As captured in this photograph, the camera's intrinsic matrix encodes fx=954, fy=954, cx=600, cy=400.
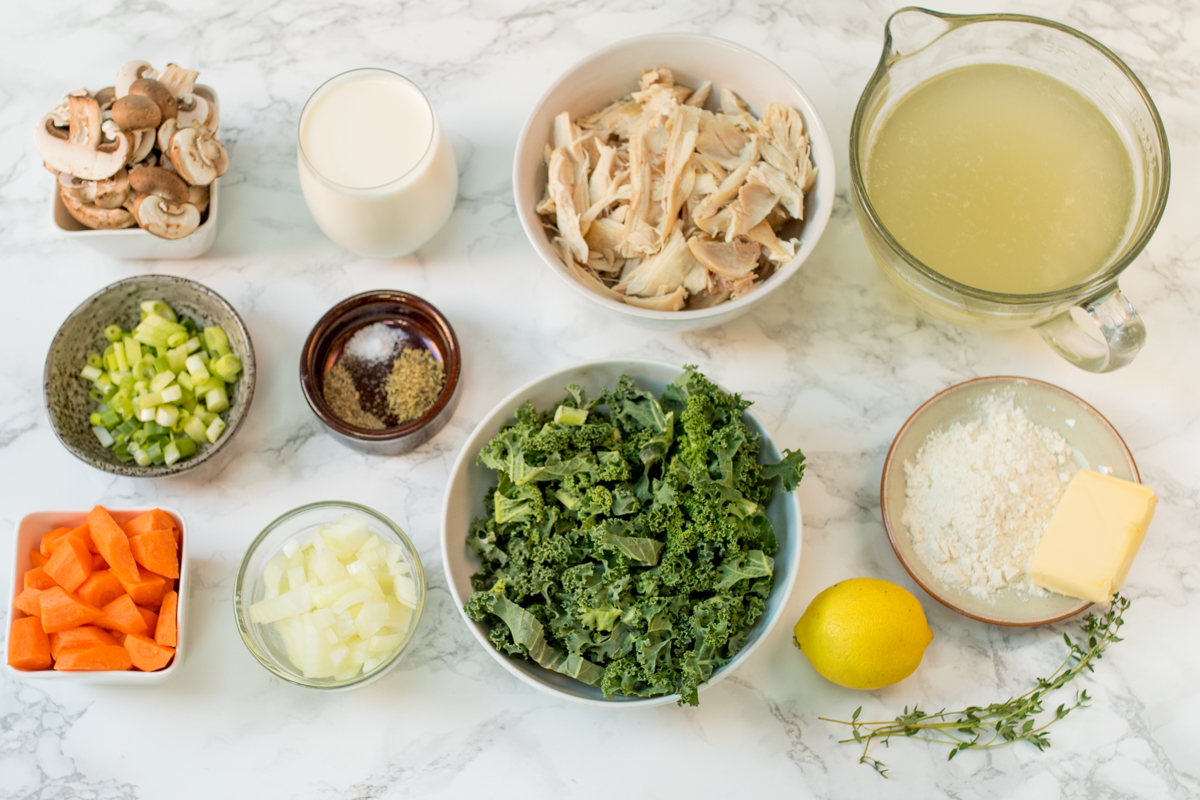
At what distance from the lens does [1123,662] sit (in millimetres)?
1609

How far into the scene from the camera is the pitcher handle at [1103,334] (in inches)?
56.4

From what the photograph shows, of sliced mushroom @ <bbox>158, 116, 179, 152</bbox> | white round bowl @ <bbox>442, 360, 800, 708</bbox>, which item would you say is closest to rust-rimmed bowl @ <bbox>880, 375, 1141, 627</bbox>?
white round bowl @ <bbox>442, 360, 800, 708</bbox>

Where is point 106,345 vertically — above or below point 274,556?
above

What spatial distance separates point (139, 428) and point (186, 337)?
17 cm

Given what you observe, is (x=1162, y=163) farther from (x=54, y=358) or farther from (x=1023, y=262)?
(x=54, y=358)

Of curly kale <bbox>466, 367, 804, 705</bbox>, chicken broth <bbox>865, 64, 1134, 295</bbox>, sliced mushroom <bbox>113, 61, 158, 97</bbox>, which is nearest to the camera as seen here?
curly kale <bbox>466, 367, 804, 705</bbox>

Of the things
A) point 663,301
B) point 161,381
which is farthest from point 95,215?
point 663,301

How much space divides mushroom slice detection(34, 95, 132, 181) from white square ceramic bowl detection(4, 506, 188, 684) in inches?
21.9

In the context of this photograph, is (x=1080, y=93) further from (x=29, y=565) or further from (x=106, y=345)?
(x=29, y=565)

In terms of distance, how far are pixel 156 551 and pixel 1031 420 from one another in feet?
4.79

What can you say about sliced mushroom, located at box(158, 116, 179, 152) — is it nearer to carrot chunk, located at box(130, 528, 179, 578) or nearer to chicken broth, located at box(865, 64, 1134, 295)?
carrot chunk, located at box(130, 528, 179, 578)

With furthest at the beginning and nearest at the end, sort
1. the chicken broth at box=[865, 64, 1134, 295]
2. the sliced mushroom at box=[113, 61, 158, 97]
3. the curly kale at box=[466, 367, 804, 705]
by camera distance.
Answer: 1. the sliced mushroom at box=[113, 61, 158, 97]
2. the chicken broth at box=[865, 64, 1134, 295]
3. the curly kale at box=[466, 367, 804, 705]

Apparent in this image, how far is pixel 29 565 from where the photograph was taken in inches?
60.6

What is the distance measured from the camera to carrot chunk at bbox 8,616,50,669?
147 cm
